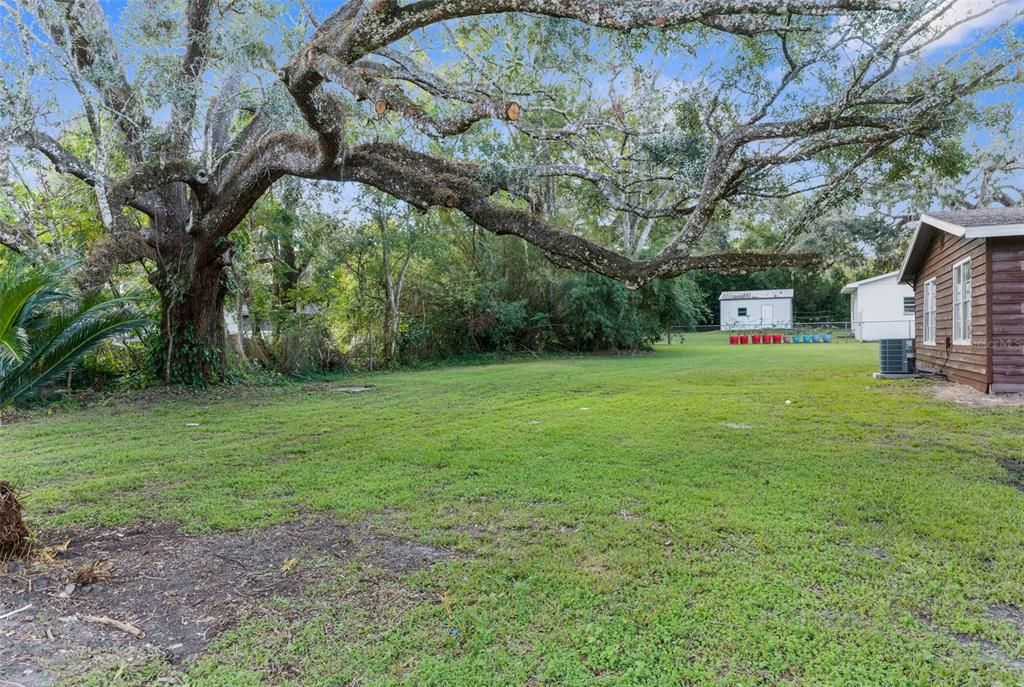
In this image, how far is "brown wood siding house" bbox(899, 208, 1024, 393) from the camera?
26.7 feet

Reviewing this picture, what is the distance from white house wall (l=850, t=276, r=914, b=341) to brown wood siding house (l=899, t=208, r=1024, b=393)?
13.6 metres

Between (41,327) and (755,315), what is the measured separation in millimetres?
34797

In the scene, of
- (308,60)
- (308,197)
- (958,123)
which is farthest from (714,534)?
(308,197)

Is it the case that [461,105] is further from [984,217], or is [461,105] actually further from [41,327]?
[984,217]

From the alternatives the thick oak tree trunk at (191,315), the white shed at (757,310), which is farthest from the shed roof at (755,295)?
the thick oak tree trunk at (191,315)

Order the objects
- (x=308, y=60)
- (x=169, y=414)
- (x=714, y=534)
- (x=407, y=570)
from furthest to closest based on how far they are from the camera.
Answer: (x=169, y=414) < (x=308, y=60) < (x=714, y=534) < (x=407, y=570)

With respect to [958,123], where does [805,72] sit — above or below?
above

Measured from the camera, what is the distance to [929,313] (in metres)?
11.6

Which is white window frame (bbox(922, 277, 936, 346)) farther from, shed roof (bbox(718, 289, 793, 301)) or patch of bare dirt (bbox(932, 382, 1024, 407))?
shed roof (bbox(718, 289, 793, 301))

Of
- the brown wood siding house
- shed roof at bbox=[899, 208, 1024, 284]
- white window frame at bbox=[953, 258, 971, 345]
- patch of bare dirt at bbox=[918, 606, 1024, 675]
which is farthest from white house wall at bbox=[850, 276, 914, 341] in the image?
patch of bare dirt at bbox=[918, 606, 1024, 675]

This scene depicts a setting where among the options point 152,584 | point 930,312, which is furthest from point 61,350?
point 930,312

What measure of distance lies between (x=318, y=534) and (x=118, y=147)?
7772mm

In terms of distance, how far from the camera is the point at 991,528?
3.40 m

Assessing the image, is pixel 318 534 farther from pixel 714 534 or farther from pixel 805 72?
pixel 805 72
